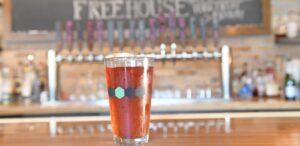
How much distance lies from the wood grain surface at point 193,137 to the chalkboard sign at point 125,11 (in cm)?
185

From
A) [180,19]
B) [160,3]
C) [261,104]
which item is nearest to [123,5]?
[160,3]

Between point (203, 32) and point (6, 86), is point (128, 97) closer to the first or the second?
point (203, 32)

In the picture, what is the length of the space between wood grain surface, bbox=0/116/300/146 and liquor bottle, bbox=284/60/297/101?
137 centimetres

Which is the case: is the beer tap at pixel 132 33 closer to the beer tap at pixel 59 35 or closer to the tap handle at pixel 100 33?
the tap handle at pixel 100 33

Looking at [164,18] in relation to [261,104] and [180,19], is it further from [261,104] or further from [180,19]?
[261,104]

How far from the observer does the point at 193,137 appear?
90 centimetres

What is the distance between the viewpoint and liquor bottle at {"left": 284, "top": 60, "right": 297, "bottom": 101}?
2421mm

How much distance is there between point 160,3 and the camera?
2924mm

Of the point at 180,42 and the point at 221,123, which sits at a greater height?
the point at 180,42

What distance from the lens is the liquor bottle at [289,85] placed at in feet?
7.94

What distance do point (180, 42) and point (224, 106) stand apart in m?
0.64

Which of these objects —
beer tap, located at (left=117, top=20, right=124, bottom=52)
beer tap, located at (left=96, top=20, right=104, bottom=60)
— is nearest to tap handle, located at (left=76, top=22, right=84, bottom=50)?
beer tap, located at (left=96, top=20, right=104, bottom=60)

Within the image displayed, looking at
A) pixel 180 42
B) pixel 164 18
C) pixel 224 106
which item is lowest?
pixel 224 106

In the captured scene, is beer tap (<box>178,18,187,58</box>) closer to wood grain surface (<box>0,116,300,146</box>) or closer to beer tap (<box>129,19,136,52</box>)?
beer tap (<box>129,19,136,52</box>)
